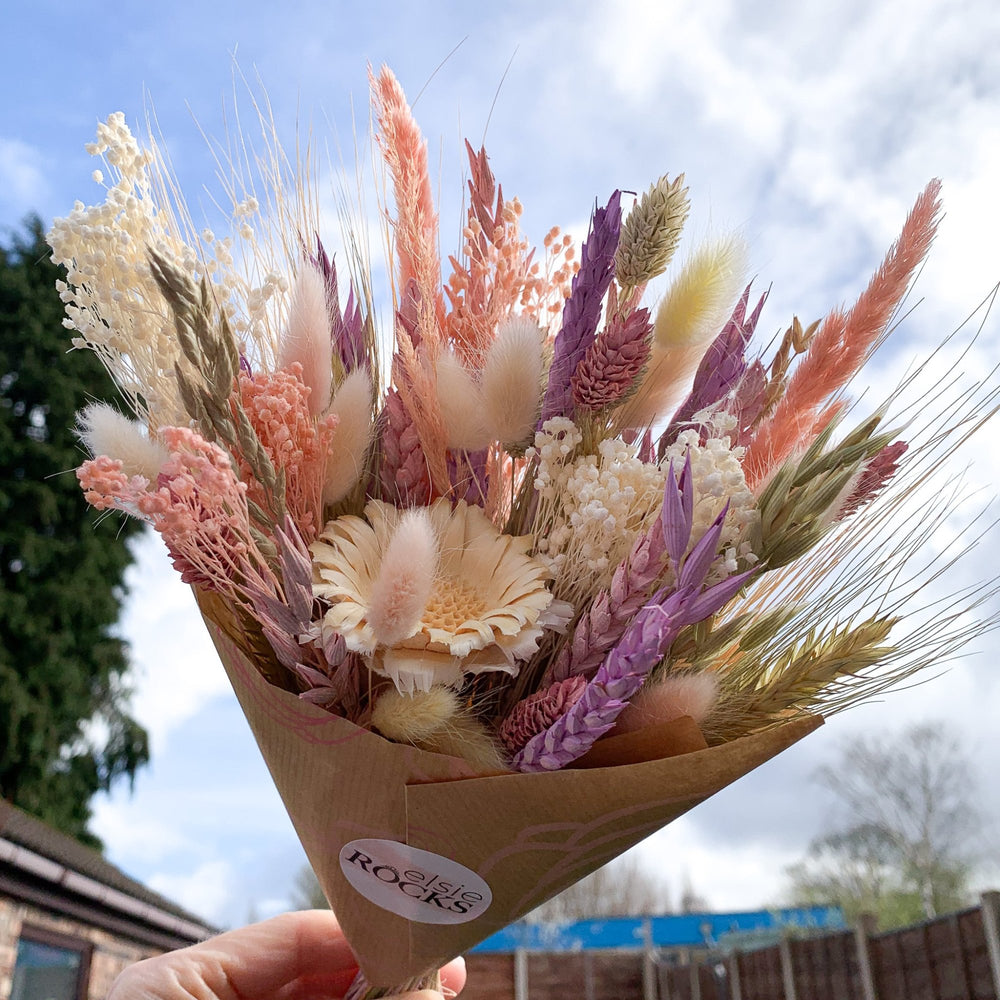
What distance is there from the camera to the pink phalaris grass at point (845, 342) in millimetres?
931

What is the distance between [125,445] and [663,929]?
980 cm

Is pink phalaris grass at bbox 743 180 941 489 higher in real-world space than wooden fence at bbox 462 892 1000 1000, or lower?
higher

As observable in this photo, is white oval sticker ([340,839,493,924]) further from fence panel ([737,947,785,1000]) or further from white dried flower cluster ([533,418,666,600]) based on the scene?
fence panel ([737,947,785,1000])

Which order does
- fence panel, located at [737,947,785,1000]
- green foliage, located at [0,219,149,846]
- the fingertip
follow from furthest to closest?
1. green foliage, located at [0,219,149,846]
2. fence panel, located at [737,947,785,1000]
3. the fingertip

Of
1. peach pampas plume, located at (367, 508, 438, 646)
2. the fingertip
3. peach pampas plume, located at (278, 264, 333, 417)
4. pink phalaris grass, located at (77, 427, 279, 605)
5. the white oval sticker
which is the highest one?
peach pampas plume, located at (278, 264, 333, 417)

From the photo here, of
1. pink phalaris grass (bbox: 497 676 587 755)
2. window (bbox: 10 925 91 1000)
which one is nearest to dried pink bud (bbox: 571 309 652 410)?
pink phalaris grass (bbox: 497 676 587 755)

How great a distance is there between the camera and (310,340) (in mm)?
883

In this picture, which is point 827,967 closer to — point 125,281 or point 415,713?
point 415,713

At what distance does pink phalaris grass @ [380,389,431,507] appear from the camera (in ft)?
Answer: 3.10

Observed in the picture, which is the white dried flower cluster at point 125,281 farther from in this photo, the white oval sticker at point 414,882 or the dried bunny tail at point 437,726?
the white oval sticker at point 414,882

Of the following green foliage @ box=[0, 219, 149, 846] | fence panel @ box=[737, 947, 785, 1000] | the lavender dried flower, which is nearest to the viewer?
Result: the lavender dried flower

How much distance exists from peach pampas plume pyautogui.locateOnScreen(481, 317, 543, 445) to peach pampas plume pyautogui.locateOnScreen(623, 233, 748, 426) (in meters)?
0.12

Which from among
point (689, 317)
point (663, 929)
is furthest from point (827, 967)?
point (689, 317)

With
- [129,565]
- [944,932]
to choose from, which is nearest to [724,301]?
[944,932]
